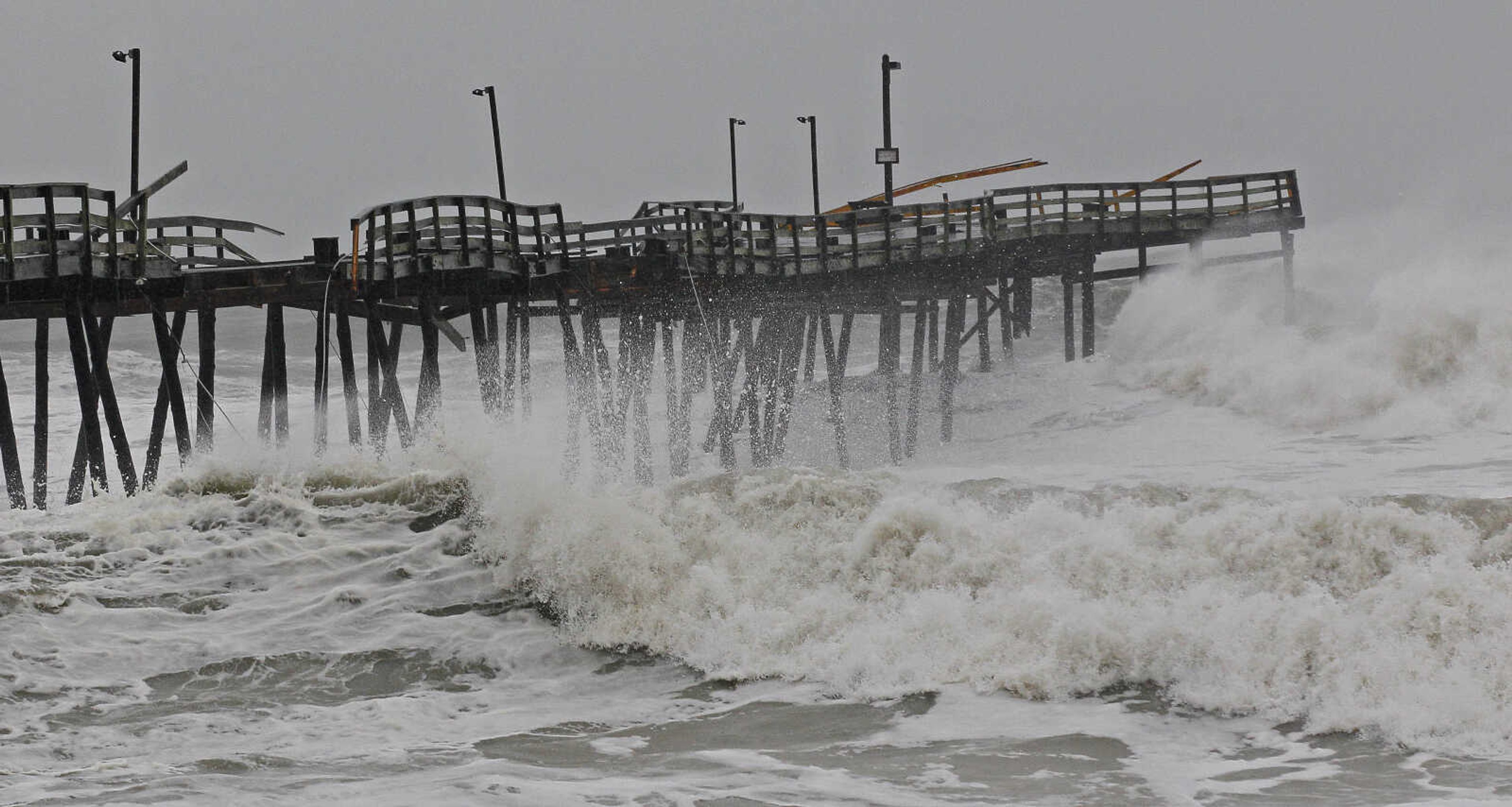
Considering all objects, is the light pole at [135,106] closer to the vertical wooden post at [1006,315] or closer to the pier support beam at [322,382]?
the pier support beam at [322,382]

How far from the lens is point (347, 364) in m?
19.1

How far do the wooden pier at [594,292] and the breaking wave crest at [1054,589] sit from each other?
5.02 metres

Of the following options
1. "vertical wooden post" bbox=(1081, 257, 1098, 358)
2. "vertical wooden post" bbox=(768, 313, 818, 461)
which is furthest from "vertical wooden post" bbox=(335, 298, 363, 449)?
"vertical wooden post" bbox=(1081, 257, 1098, 358)

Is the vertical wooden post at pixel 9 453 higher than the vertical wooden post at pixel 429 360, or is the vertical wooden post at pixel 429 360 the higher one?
the vertical wooden post at pixel 429 360

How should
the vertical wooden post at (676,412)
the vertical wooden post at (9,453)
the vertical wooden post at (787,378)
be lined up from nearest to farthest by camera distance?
the vertical wooden post at (9,453)
the vertical wooden post at (676,412)
the vertical wooden post at (787,378)

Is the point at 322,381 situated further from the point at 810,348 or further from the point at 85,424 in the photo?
the point at 810,348

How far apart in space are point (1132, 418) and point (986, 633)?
17.0 meters

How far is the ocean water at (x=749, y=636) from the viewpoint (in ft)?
31.1

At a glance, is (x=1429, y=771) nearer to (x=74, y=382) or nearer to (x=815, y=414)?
(x=815, y=414)

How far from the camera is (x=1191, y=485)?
15203mm

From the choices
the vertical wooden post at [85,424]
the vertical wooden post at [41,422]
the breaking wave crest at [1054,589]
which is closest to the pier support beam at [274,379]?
the vertical wooden post at [85,424]

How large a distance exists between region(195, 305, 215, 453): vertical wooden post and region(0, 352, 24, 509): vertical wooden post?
2142 mm

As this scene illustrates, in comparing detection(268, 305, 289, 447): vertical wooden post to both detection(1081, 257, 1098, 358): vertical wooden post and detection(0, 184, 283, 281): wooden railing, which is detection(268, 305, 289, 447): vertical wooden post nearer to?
detection(0, 184, 283, 281): wooden railing

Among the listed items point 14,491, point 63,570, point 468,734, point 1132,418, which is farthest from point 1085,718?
point 1132,418
